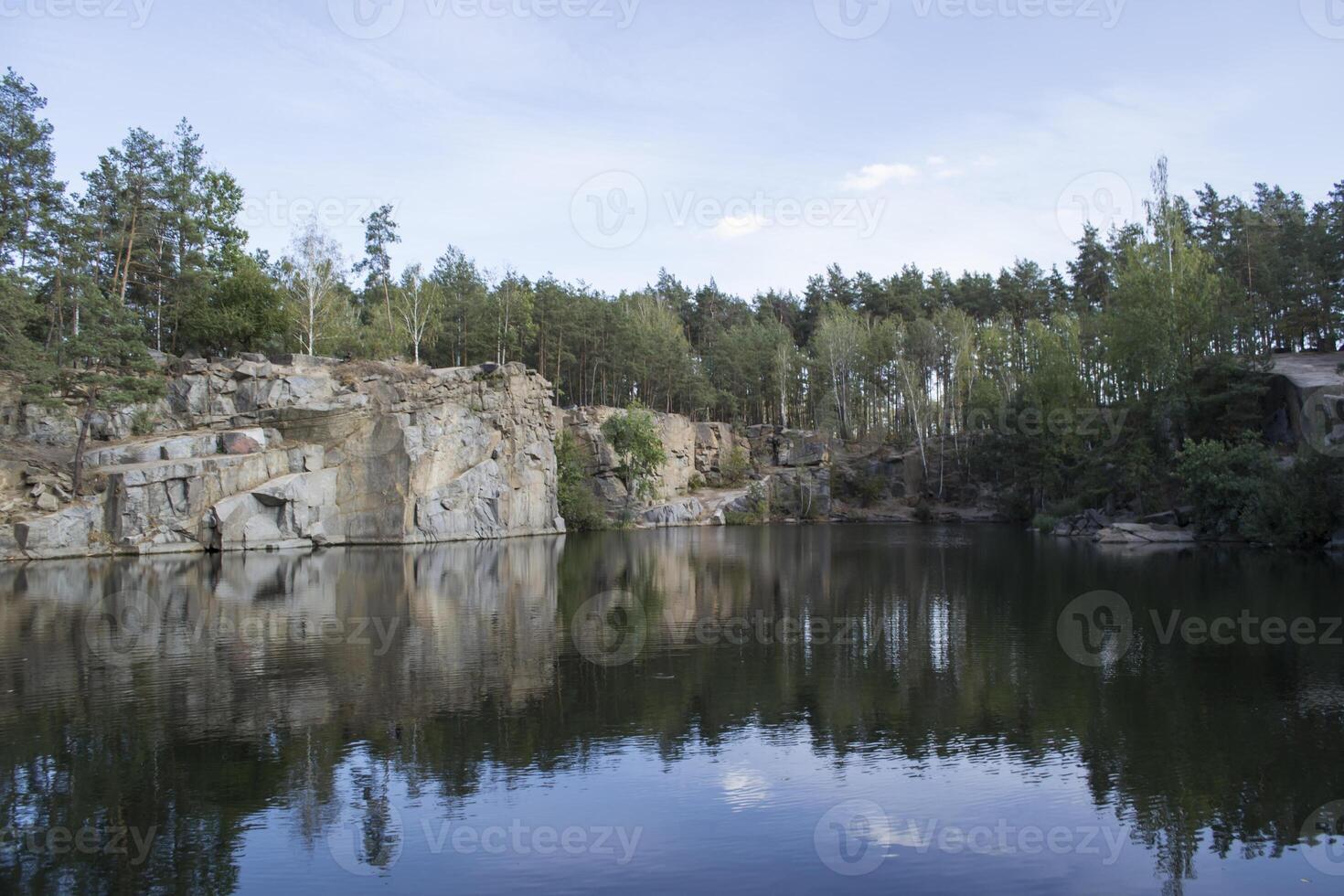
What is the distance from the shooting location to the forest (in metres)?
47.0

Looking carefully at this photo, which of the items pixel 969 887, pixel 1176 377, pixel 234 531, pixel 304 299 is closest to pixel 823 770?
pixel 969 887

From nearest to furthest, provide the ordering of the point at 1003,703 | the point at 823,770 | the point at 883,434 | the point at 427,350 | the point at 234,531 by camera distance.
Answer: the point at 823,770 → the point at 1003,703 → the point at 234,531 → the point at 427,350 → the point at 883,434

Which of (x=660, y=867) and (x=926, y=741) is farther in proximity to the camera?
(x=926, y=741)

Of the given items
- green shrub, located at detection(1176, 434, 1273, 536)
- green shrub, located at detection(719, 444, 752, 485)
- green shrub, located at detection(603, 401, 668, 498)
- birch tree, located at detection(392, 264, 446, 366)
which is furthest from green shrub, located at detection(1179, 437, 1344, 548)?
birch tree, located at detection(392, 264, 446, 366)

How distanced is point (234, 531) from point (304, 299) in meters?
25.0

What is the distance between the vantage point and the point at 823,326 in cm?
8981

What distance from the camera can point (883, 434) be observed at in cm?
9306

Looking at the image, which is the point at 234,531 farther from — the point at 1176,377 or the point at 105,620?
the point at 1176,377

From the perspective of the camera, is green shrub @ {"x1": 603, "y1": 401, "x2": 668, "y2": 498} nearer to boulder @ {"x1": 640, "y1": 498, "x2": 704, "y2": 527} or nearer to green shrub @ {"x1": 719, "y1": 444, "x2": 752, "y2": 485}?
boulder @ {"x1": 640, "y1": 498, "x2": 704, "y2": 527}

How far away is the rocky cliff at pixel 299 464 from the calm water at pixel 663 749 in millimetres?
18410

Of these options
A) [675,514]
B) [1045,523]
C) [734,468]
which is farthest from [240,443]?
[1045,523]

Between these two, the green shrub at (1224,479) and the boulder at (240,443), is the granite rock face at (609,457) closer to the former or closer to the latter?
A: the boulder at (240,443)

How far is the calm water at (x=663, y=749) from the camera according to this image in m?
8.97

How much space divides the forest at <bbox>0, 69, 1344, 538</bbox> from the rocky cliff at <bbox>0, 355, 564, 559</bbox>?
169 inches
